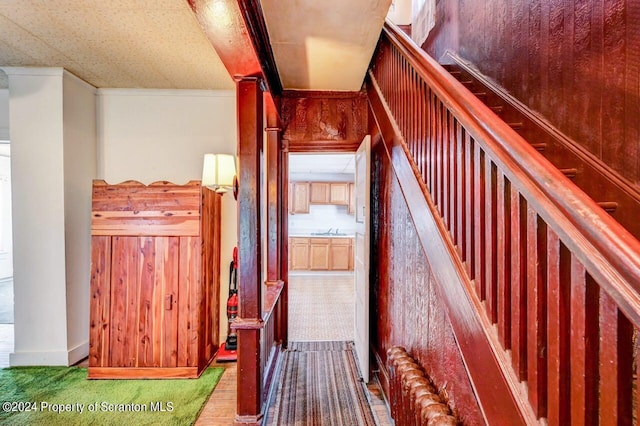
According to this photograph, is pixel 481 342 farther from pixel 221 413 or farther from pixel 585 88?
pixel 221 413

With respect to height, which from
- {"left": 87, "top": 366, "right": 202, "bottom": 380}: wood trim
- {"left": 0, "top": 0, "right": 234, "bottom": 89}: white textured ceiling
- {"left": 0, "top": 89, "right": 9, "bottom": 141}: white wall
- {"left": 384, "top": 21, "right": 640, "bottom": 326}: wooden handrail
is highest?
{"left": 0, "top": 0, "right": 234, "bottom": 89}: white textured ceiling

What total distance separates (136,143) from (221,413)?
8.79ft

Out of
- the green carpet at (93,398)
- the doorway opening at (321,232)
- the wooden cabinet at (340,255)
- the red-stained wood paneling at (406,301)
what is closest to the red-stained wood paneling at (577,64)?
the red-stained wood paneling at (406,301)

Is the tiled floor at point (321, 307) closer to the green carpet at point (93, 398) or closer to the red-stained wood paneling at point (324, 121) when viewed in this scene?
the green carpet at point (93, 398)

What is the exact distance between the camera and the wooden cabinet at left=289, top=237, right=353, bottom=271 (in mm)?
7094

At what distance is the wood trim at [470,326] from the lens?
33.9 inches

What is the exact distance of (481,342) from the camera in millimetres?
981

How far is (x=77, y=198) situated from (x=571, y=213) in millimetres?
3721

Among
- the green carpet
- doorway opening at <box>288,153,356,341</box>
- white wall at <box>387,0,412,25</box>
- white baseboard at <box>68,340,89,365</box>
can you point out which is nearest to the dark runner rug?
the green carpet

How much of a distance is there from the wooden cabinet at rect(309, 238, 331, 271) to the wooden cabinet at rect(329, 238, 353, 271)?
0.09 meters

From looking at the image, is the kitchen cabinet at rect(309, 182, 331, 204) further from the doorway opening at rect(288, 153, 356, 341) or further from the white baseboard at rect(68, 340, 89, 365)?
the white baseboard at rect(68, 340, 89, 365)

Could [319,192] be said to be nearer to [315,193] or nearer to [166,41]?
[315,193]

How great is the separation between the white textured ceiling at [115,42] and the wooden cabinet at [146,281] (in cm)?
107

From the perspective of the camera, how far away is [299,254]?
23.4ft
